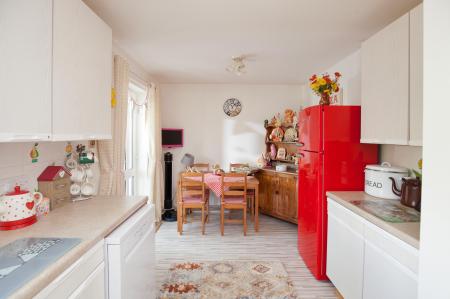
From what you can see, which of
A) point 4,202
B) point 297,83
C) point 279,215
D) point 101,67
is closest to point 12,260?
point 4,202

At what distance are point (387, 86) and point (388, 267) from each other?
131 cm

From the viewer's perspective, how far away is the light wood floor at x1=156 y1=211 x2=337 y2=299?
7.57 feet

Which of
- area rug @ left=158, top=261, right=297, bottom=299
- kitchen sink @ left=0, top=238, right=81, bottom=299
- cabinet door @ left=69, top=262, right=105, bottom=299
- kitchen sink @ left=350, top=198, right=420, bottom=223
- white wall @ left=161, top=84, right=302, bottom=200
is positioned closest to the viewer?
kitchen sink @ left=0, top=238, right=81, bottom=299

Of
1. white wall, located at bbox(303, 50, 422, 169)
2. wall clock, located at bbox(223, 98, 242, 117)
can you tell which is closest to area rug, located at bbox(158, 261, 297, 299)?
white wall, located at bbox(303, 50, 422, 169)

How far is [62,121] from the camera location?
1341 millimetres

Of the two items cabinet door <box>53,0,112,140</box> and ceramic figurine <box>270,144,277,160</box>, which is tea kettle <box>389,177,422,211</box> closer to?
cabinet door <box>53,0,112,140</box>

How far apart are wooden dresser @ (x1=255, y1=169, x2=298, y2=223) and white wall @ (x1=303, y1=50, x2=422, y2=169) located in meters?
1.38

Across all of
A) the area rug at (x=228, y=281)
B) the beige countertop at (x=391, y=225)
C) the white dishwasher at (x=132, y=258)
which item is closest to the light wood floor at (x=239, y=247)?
the area rug at (x=228, y=281)

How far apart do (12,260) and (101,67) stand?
1384 mm

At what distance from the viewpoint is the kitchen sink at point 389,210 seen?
146 centimetres

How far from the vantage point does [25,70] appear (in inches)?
43.6

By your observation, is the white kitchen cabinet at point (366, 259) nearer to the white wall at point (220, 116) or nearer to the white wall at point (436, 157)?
the white wall at point (436, 157)

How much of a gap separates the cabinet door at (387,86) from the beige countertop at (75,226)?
204 cm

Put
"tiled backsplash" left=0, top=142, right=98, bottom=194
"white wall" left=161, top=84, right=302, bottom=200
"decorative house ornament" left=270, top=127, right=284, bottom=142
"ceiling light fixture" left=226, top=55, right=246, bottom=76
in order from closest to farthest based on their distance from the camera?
1. "tiled backsplash" left=0, top=142, right=98, bottom=194
2. "ceiling light fixture" left=226, top=55, right=246, bottom=76
3. "decorative house ornament" left=270, top=127, right=284, bottom=142
4. "white wall" left=161, top=84, right=302, bottom=200
